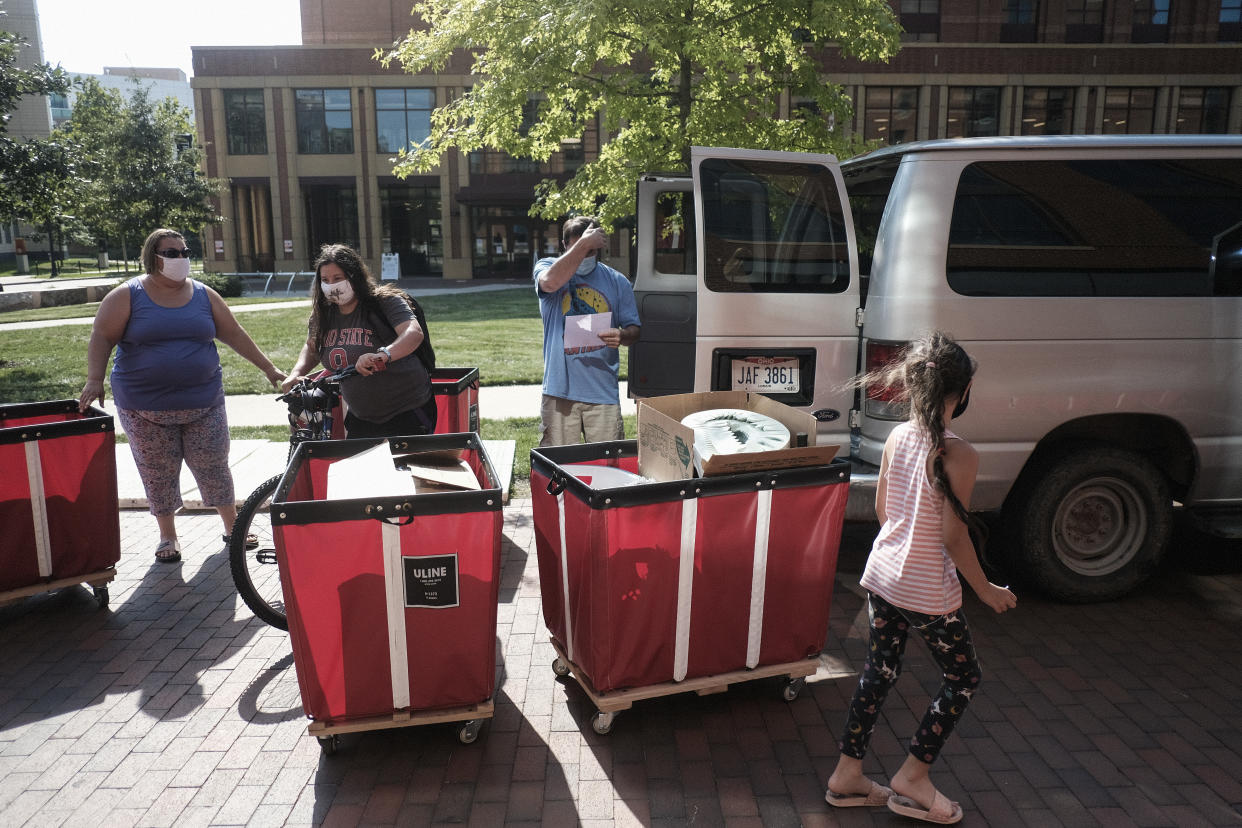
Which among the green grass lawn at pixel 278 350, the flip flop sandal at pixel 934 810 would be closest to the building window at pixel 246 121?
the green grass lawn at pixel 278 350

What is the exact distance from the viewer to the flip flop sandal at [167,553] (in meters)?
5.71

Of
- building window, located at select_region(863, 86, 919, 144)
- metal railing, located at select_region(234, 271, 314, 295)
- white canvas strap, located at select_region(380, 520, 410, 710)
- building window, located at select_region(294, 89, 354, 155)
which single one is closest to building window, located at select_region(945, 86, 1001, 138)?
building window, located at select_region(863, 86, 919, 144)

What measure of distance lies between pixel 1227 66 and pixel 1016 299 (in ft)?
Result: 134

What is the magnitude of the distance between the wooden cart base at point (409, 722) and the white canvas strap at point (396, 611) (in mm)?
55

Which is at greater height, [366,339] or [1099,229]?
[1099,229]

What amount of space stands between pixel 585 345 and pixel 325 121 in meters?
38.3

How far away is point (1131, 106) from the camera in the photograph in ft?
121

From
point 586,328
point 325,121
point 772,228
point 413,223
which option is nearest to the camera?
point 772,228

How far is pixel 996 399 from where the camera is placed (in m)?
4.65

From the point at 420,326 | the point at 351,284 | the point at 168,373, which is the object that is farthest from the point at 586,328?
the point at 168,373

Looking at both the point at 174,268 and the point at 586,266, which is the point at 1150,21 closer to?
the point at 586,266

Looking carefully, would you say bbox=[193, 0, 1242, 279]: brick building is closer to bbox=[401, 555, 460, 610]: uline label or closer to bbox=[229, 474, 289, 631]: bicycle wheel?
bbox=[229, 474, 289, 631]: bicycle wheel

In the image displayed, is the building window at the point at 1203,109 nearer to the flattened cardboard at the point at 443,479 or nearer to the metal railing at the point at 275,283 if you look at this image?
the metal railing at the point at 275,283

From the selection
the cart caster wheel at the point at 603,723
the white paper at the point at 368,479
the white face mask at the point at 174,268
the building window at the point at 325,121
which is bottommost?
the cart caster wheel at the point at 603,723
